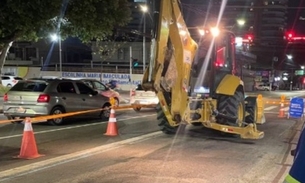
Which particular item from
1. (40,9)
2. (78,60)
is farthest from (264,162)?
(78,60)

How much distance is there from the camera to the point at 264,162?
8477 millimetres

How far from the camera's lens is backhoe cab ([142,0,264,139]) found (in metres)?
9.99

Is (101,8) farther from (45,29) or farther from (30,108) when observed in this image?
(30,108)

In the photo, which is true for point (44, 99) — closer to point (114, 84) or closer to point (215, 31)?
point (215, 31)

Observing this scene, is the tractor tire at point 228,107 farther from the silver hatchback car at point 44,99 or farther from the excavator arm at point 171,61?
the silver hatchback car at point 44,99

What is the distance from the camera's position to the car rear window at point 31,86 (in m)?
14.4

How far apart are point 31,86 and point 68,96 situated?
134 centimetres

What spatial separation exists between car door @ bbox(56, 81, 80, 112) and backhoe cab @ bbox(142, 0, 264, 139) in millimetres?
4428

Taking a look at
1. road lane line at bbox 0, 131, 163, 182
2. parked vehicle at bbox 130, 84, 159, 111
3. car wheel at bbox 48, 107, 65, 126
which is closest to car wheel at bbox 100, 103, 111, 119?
car wheel at bbox 48, 107, 65, 126

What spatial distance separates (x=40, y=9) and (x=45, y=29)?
451cm

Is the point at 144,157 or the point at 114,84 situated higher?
the point at 144,157

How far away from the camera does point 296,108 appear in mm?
18516

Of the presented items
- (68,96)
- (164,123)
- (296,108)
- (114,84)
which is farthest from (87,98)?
(114,84)

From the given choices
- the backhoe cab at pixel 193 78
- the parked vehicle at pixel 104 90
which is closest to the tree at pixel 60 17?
the parked vehicle at pixel 104 90
